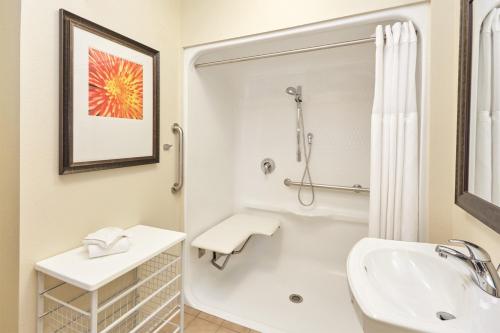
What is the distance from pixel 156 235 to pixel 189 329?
750 mm

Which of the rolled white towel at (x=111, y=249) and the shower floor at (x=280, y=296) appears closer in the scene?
the rolled white towel at (x=111, y=249)

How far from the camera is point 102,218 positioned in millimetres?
1318

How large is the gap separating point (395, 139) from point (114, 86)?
5.14 feet

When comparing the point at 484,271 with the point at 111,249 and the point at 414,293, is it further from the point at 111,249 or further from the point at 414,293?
the point at 111,249

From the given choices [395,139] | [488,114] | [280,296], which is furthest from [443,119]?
[280,296]

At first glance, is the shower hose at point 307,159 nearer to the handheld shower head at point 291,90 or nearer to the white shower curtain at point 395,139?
the handheld shower head at point 291,90

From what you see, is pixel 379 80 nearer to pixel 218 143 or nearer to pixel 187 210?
pixel 218 143

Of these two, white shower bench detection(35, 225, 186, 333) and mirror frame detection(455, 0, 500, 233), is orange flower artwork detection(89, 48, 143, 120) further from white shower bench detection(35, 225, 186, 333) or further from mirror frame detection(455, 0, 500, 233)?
mirror frame detection(455, 0, 500, 233)

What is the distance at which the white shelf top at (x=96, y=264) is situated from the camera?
95 cm

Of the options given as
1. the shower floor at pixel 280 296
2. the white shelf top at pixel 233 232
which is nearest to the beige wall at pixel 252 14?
the white shelf top at pixel 233 232

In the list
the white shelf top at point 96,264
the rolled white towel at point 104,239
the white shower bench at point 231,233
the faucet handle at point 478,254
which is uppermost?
the faucet handle at point 478,254

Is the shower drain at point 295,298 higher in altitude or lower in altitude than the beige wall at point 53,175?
lower

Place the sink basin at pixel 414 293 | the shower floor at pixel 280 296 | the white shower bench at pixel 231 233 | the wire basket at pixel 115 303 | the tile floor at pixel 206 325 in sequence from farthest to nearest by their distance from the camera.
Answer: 1. the white shower bench at pixel 231 233
2. the shower floor at pixel 280 296
3. the tile floor at pixel 206 325
4. the wire basket at pixel 115 303
5. the sink basin at pixel 414 293

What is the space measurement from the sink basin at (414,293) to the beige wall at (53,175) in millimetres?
1241
